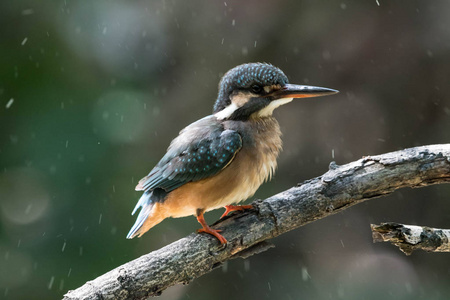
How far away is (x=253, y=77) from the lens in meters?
2.41

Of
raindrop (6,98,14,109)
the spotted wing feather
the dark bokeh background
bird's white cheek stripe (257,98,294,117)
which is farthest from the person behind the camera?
raindrop (6,98,14,109)

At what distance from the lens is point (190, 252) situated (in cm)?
210

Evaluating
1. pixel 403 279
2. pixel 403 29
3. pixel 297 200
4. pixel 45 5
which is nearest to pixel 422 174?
pixel 297 200

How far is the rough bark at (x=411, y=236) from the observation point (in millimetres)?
1921

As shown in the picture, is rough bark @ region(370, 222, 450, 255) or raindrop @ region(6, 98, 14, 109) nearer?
rough bark @ region(370, 222, 450, 255)

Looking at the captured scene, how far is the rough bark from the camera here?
75.6 inches

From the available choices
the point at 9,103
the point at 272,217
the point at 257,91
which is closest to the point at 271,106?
the point at 257,91

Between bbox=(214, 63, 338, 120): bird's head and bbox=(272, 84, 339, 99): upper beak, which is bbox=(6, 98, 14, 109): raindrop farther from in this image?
bbox=(272, 84, 339, 99): upper beak

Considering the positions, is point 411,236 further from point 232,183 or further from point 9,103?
point 9,103

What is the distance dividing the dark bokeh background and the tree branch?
5.00 feet

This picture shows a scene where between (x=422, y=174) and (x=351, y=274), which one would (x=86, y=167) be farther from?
(x=422, y=174)

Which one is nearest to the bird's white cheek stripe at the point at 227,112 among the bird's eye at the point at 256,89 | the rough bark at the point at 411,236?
the bird's eye at the point at 256,89

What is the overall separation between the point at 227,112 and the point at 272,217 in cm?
57

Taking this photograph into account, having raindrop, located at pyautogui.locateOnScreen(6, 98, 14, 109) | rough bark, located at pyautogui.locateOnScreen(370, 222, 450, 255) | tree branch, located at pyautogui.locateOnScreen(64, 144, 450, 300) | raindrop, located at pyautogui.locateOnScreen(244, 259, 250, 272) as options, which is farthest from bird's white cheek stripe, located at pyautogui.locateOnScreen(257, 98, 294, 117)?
raindrop, located at pyautogui.locateOnScreen(6, 98, 14, 109)
